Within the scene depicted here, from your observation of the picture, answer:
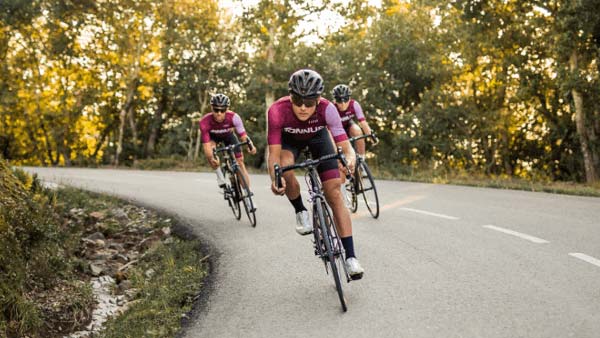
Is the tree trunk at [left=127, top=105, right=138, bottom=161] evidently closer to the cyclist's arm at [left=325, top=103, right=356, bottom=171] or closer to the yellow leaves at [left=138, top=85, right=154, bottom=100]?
the yellow leaves at [left=138, top=85, right=154, bottom=100]

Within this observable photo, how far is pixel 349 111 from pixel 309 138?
399cm

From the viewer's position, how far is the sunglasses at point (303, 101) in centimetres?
541

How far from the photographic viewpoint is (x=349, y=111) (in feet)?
32.4

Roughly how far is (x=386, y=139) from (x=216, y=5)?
39.4 feet

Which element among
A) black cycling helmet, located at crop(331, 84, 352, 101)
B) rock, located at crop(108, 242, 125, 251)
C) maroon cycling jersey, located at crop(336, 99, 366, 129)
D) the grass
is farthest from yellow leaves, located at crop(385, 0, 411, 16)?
the grass

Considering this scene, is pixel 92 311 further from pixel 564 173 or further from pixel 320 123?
pixel 564 173

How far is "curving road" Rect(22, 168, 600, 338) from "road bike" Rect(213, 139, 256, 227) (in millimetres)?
285

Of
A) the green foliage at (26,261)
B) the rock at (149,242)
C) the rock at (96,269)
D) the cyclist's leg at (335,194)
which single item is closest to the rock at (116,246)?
the rock at (149,242)

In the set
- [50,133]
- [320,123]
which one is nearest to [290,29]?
[50,133]

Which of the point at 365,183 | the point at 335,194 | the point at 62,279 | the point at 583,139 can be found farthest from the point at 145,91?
the point at 335,194

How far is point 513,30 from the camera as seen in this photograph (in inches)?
766

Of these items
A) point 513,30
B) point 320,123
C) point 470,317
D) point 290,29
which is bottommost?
point 470,317

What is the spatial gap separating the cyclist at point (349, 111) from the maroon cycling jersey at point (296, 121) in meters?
3.42

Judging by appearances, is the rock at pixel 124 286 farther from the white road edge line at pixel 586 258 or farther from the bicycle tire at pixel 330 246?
the white road edge line at pixel 586 258
